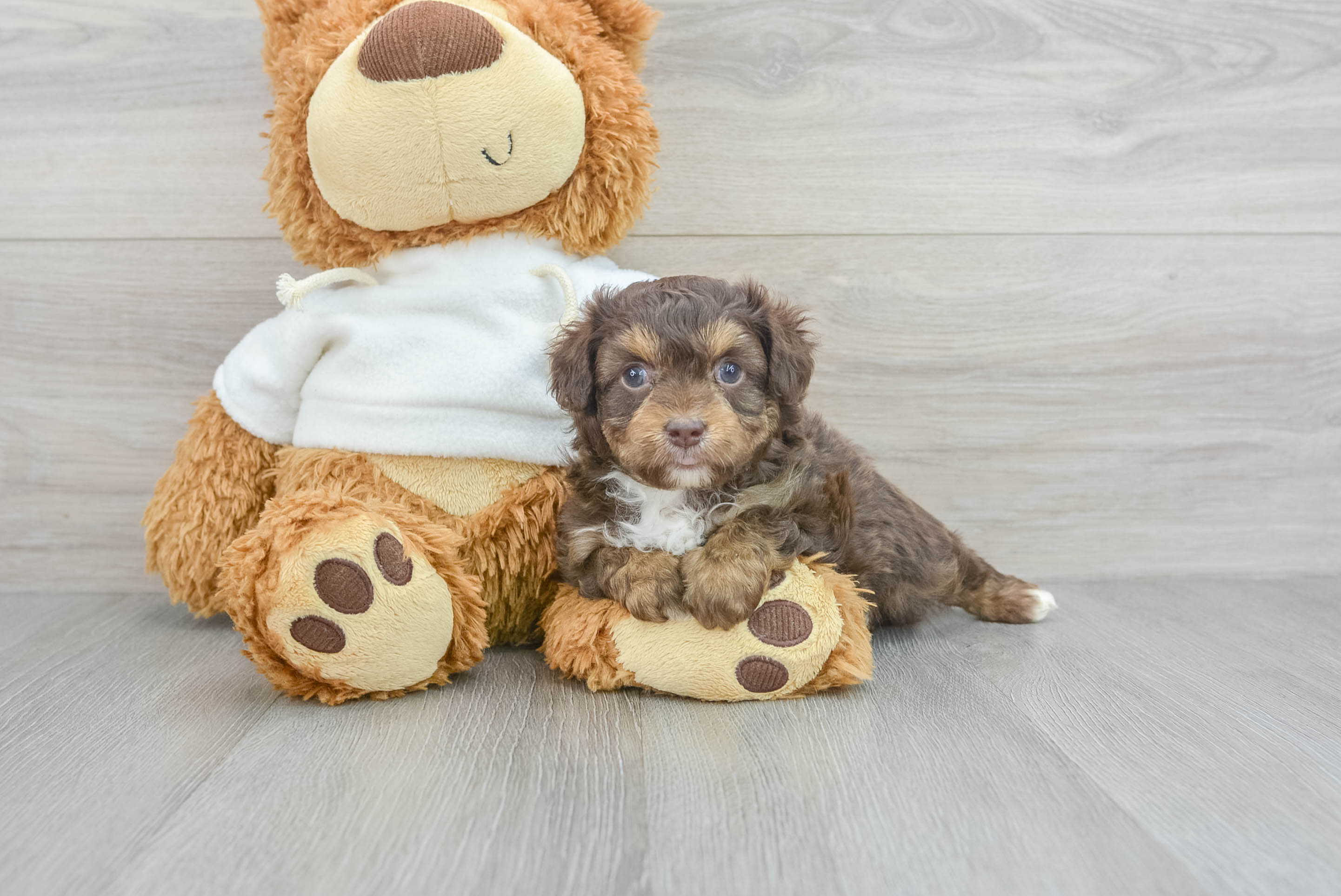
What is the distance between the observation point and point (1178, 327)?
6.73 ft

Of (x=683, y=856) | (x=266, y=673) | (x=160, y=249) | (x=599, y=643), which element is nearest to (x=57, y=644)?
(x=266, y=673)

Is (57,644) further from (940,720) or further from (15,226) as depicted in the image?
(940,720)

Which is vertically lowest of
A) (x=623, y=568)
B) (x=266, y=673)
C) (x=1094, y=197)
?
(x=266, y=673)

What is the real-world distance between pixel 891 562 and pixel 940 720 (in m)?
0.32

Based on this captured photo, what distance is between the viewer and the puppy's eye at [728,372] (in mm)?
1312

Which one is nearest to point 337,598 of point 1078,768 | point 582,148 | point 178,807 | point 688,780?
point 178,807

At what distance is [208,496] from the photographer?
168 centimetres

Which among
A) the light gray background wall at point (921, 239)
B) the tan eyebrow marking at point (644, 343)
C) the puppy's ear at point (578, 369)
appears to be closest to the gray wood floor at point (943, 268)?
the light gray background wall at point (921, 239)

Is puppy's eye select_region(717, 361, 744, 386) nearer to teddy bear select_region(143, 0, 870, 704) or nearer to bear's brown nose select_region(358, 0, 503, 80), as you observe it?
teddy bear select_region(143, 0, 870, 704)

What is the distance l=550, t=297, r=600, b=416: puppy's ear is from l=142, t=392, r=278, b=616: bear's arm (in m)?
0.63

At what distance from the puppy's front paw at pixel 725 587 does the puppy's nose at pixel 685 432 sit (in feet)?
0.59

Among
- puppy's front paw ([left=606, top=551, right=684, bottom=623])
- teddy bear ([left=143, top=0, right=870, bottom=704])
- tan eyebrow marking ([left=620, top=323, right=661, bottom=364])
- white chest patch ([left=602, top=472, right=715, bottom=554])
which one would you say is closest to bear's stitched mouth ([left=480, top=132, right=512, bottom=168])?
teddy bear ([left=143, top=0, right=870, bottom=704])

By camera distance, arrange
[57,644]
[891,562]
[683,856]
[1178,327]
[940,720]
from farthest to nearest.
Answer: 1. [1178,327]
2. [57,644]
3. [891,562]
4. [940,720]
5. [683,856]

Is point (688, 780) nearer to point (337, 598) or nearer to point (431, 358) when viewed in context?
point (337, 598)
